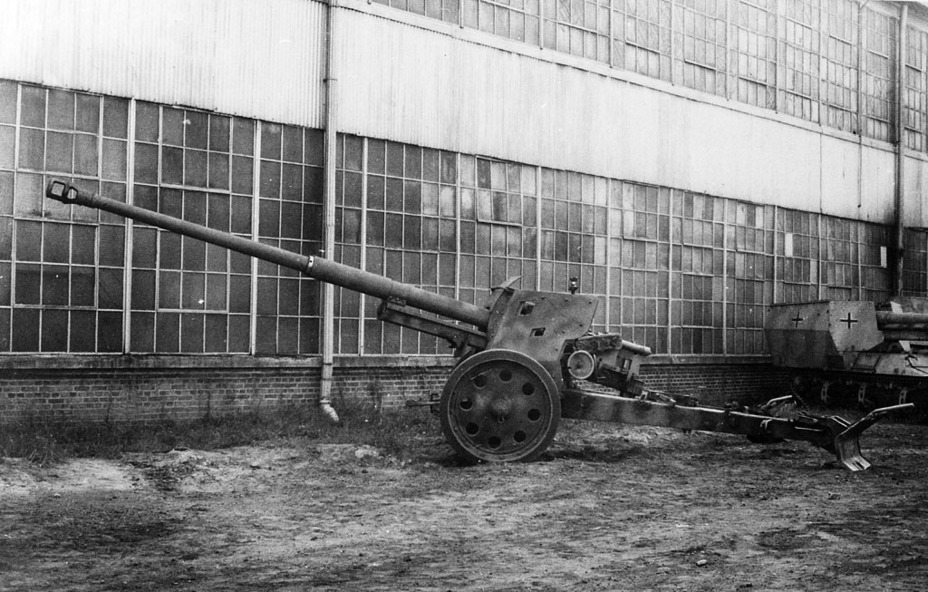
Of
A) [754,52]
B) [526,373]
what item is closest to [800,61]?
[754,52]

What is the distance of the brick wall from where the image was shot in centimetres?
1055

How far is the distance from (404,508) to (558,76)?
31.8ft

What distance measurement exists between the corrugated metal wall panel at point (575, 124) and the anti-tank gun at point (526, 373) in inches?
157

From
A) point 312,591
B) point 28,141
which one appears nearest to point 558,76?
point 28,141

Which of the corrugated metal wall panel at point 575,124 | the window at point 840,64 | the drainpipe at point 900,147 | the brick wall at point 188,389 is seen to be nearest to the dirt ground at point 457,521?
the brick wall at point 188,389

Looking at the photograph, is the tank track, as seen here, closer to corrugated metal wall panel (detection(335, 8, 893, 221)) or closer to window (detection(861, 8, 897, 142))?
corrugated metal wall panel (detection(335, 8, 893, 221))

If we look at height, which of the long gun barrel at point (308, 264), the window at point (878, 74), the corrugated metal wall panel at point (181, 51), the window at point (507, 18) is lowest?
the long gun barrel at point (308, 264)

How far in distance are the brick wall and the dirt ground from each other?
4.13 ft

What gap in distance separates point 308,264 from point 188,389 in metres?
2.89

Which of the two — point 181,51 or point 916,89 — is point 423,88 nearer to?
point 181,51

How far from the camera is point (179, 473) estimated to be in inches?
370

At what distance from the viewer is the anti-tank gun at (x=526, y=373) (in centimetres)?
→ 968

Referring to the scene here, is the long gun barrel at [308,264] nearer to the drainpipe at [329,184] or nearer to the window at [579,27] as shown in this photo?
the drainpipe at [329,184]

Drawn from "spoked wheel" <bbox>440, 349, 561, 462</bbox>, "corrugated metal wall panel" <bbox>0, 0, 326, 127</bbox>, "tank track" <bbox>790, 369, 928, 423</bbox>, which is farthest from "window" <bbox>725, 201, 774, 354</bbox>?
"spoked wheel" <bbox>440, 349, 561, 462</bbox>
